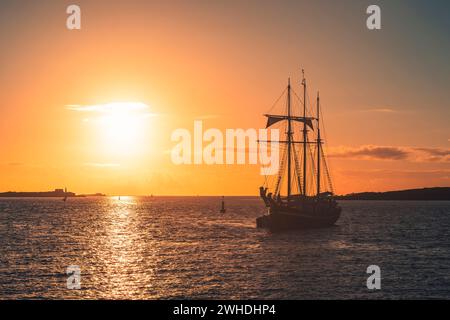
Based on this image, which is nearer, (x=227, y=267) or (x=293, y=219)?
(x=227, y=267)

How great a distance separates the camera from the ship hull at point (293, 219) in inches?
3108

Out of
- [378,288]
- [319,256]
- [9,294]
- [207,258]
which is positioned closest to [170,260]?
[207,258]

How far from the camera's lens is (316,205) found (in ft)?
285

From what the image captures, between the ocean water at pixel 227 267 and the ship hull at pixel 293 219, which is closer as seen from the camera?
the ocean water at pixel 227 267

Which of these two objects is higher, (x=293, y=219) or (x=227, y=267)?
(x=293, y=219)

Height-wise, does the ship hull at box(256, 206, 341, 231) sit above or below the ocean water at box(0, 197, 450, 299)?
above

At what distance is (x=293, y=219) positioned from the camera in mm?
80000

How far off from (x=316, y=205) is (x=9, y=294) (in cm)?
6184

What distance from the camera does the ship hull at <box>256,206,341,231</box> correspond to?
3108 inches

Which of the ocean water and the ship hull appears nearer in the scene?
the ocean water

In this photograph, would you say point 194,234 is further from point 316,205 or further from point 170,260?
point 170,260

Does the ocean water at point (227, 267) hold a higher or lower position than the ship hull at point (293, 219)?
lower
